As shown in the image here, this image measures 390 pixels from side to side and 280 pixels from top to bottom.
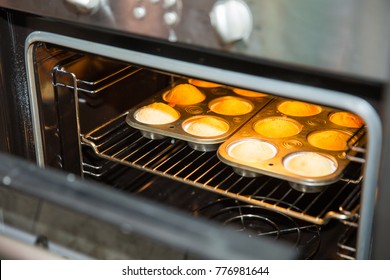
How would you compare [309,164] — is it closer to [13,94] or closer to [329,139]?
[329,139]

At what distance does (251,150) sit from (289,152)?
79 millimetres

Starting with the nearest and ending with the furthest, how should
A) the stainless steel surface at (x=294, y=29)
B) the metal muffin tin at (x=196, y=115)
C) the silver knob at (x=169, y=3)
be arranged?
the stainless steel surface at (x=294, y=29) < the silver knob at (x=169, y=3) < the metal muffin tin at (x=196, y=115)

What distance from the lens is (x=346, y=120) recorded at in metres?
1.33

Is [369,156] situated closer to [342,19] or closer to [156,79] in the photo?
[342,19]

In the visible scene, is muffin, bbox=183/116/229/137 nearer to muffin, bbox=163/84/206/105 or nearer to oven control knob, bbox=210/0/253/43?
muffin, bbox=163/84/206/105

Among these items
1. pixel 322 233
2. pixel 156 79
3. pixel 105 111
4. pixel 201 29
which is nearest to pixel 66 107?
pixel 105 111

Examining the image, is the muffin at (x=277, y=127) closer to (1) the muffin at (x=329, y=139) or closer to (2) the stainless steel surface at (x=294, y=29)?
(1) the muffin at (x=329, y=139)

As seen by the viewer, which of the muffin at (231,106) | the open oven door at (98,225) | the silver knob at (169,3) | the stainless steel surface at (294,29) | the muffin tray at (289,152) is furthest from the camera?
the muffin at (231,106)

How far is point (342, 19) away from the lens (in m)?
0.83

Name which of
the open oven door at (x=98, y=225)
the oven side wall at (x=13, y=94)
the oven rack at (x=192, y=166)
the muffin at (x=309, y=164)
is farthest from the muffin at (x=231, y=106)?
the open oven door at (x=98, y=225)

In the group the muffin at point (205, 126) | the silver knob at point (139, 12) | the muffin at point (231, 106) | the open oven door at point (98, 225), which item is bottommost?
the open oven door at point (98, 225)

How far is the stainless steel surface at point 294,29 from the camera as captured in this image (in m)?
0.82

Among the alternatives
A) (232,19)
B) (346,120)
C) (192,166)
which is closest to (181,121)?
(192,166)

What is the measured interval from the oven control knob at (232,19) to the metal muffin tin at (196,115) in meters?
0.42
